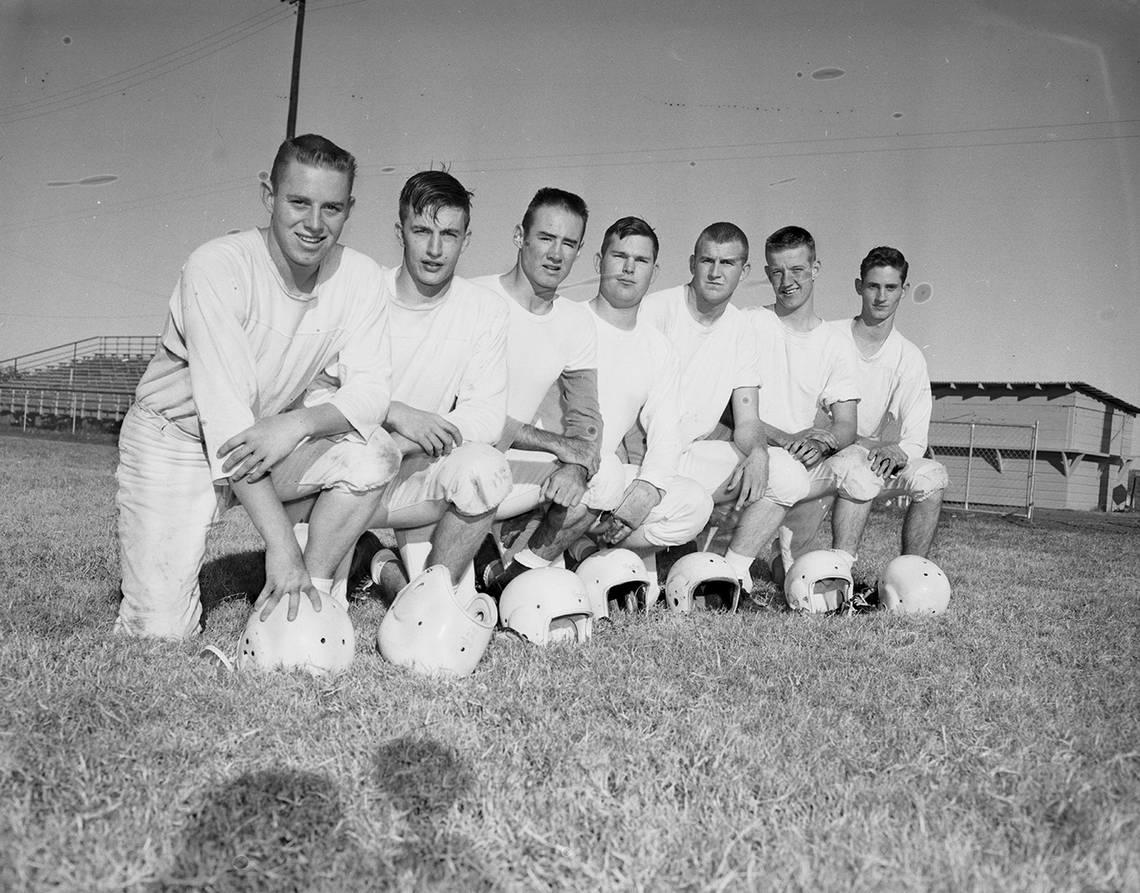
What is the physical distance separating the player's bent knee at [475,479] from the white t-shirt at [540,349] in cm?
83

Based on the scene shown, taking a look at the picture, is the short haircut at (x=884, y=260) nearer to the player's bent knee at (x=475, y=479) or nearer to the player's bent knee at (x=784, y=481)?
the player's bent knee at (x=784, y=481)

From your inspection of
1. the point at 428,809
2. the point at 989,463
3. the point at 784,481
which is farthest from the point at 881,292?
the point at 989,463

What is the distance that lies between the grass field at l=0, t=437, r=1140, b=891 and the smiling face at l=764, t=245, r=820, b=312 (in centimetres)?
271

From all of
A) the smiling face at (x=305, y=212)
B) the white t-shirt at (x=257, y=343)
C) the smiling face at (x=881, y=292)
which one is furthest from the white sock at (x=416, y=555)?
the smiling face at (x=881, y=292)

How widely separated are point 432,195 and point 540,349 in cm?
106

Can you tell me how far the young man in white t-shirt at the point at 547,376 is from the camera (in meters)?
5.13

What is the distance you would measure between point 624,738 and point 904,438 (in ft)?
14.2

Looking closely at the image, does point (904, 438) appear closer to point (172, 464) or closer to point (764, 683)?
point (764, 683)

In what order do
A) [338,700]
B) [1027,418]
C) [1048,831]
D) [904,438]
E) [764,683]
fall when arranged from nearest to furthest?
A: [1048,831]
[338,700]
[764,683]
[904,438]
[1027,418]

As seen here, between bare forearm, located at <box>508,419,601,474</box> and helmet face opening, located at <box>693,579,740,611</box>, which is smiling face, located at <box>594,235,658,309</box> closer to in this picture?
bare forearm, located at <box>508,419,601,474</box>

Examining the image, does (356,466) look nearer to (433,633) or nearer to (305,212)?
(433,633)

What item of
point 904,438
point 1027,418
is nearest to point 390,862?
point 904,438

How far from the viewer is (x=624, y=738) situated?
297 centimetres

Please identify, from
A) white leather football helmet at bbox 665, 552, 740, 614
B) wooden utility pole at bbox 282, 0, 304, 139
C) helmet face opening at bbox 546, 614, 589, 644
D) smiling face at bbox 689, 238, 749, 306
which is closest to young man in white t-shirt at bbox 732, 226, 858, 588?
smiling face at bbox 689, 238, 749, 306
